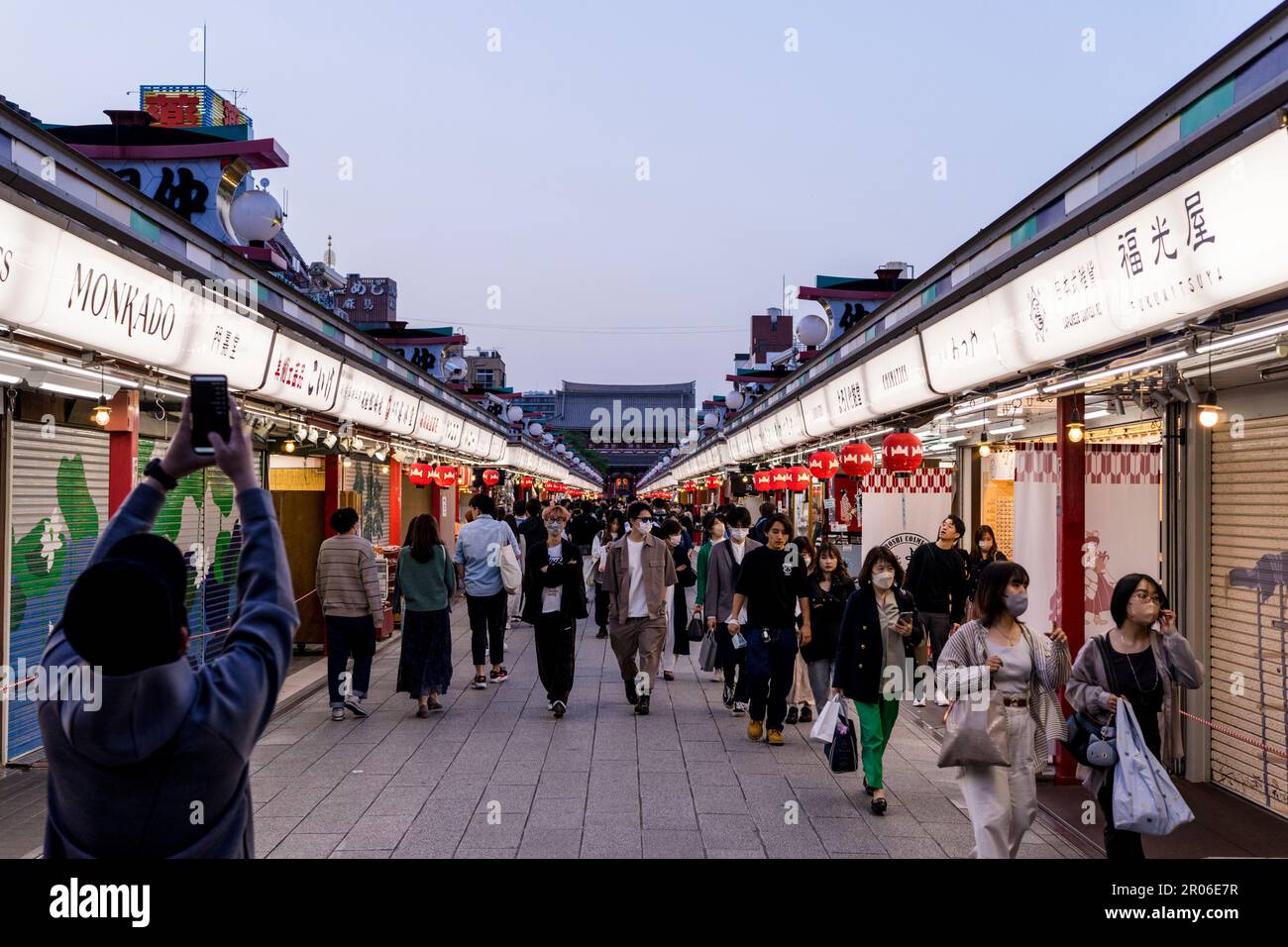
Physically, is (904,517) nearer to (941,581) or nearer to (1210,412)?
(941,581)

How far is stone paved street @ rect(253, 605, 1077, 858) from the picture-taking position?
5.98m

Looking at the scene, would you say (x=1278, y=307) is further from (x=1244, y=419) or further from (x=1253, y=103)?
(x=1244, y=419)

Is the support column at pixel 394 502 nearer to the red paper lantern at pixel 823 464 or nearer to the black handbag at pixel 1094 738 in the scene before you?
the red paper lantern at pixel 823 464

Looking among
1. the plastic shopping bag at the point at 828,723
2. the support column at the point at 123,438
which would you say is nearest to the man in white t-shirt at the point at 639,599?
the plastic shopping bag at the point at 828,723

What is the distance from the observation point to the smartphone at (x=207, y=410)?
241 cm

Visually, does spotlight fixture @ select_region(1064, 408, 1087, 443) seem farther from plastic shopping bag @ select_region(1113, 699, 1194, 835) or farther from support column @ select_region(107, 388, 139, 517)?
support column @ select_region(107, 388, 139, 517)

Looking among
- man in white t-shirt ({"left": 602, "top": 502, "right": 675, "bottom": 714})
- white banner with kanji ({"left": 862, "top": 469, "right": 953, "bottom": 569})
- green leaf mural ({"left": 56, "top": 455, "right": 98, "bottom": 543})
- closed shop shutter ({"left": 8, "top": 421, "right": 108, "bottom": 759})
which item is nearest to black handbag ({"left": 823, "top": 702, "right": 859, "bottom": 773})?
man in white t-shirt ({"left": 602, "top": 502, "right": 675, "bottom": 714})

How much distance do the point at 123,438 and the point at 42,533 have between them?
1.09 metres

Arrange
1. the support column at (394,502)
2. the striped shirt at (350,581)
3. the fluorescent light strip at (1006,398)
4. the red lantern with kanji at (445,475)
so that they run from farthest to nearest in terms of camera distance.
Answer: the red lantern with kanji at (445,475) → the support column at (394,502) → the striped shirt at (350,581) → the fluorescent light strip at (1006,398)

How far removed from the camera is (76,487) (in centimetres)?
854

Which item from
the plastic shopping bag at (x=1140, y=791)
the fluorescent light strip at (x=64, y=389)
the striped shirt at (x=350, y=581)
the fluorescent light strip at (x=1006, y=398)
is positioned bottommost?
the plastic shopping bag at (x=1140, y=791)

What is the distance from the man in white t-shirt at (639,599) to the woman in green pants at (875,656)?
2973 millimetres

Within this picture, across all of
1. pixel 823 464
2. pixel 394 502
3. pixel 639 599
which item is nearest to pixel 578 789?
pixel 639 599
